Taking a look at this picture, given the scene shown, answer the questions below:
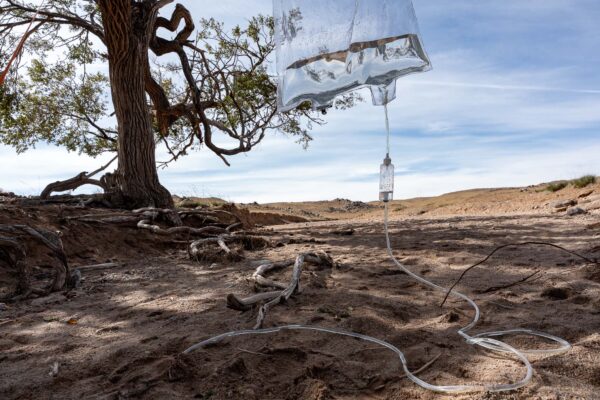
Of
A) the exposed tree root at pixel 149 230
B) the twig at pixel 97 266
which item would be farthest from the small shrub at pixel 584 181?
the twig at pixel 97 266

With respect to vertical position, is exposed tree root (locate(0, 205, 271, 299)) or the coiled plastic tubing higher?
exposed tree root (locate(0, 205, 271, 299))

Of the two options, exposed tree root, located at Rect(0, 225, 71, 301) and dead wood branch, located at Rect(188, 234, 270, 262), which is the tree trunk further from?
exposed tree root, located at Rect(0, 225, 71, 301)

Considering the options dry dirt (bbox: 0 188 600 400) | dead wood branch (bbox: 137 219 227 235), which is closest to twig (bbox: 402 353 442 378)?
dry dirt (bbox: 0 188 600 400)

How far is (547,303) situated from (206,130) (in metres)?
7.92

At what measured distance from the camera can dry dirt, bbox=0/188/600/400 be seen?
196 cm

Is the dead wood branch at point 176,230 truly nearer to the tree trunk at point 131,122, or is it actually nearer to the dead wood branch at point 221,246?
the dead wood branch at point 221,246

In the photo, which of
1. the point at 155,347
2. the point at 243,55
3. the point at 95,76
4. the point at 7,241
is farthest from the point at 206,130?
the point at 155,347

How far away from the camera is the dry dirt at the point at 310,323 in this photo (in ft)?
6.44

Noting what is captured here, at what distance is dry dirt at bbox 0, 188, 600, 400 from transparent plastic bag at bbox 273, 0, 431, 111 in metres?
1.24

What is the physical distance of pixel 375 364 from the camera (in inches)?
83.4

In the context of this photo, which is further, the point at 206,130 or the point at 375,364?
the point at 206,130

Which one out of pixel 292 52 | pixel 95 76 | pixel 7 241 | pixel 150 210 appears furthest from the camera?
pixel 95 76

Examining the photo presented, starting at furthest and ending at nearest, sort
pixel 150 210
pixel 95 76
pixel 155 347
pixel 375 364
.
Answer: pixel 95 76
pixel 150 210
pixel 155 347
pixel 375 364

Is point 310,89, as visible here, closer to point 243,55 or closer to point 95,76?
point 243,55
